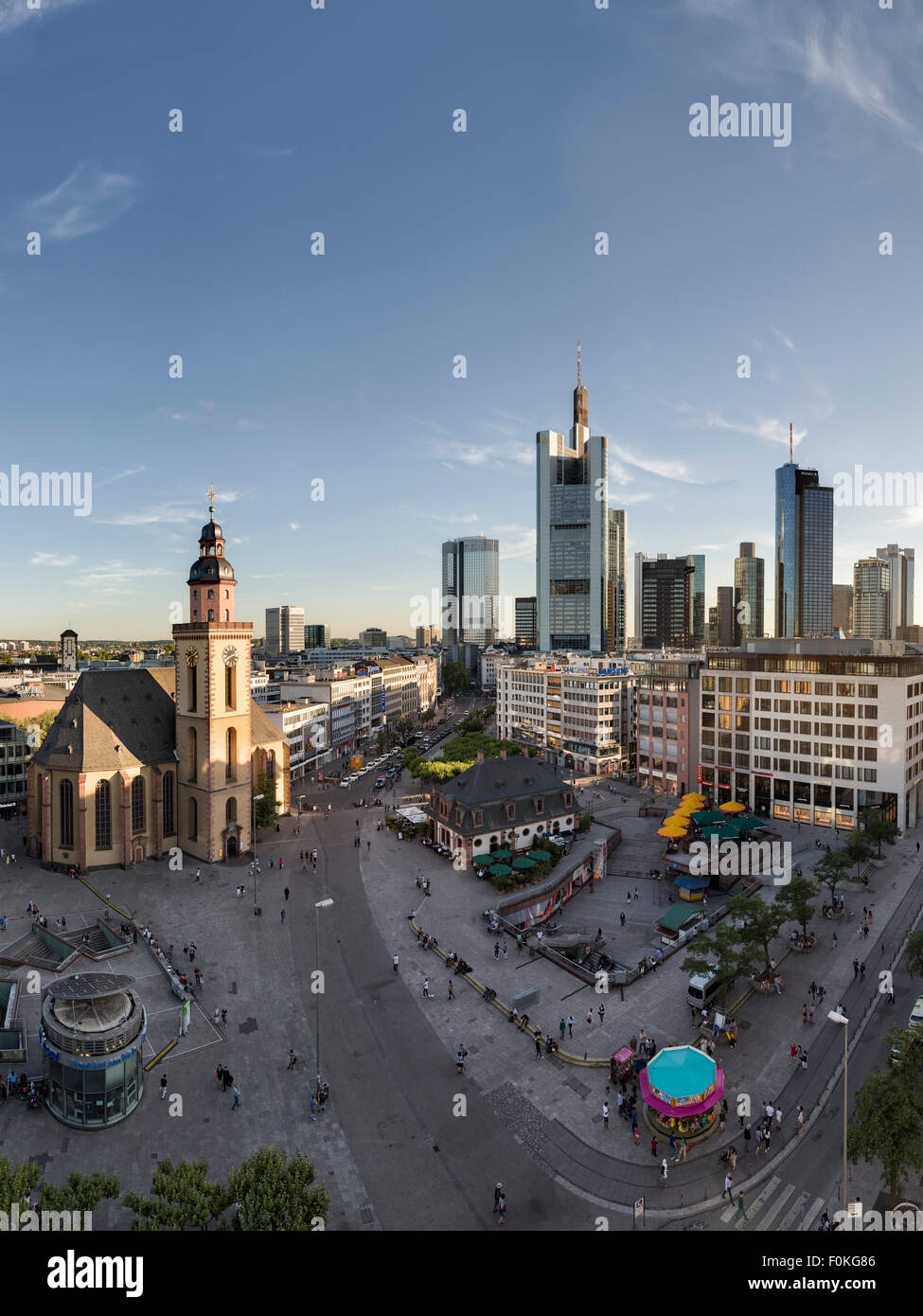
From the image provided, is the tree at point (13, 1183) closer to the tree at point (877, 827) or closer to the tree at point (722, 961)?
the tree at point (722, 961)

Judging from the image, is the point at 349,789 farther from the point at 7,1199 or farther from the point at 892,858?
the point at 7,1199

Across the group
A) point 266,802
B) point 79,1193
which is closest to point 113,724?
point 266,802

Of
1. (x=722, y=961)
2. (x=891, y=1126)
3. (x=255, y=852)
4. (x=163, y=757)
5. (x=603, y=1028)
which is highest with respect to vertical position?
(x=163, y=757)

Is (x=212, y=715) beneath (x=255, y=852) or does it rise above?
above

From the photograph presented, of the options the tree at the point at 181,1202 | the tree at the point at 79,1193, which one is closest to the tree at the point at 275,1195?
the tree at the point at 181,1202

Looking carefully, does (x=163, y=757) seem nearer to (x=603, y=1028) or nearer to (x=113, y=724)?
(x=113, y=724)

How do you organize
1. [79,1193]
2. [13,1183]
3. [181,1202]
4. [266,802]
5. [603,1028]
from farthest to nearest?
[266,802] < [603,1028] < [181,1202] < [79,1193] < [13,1183]
